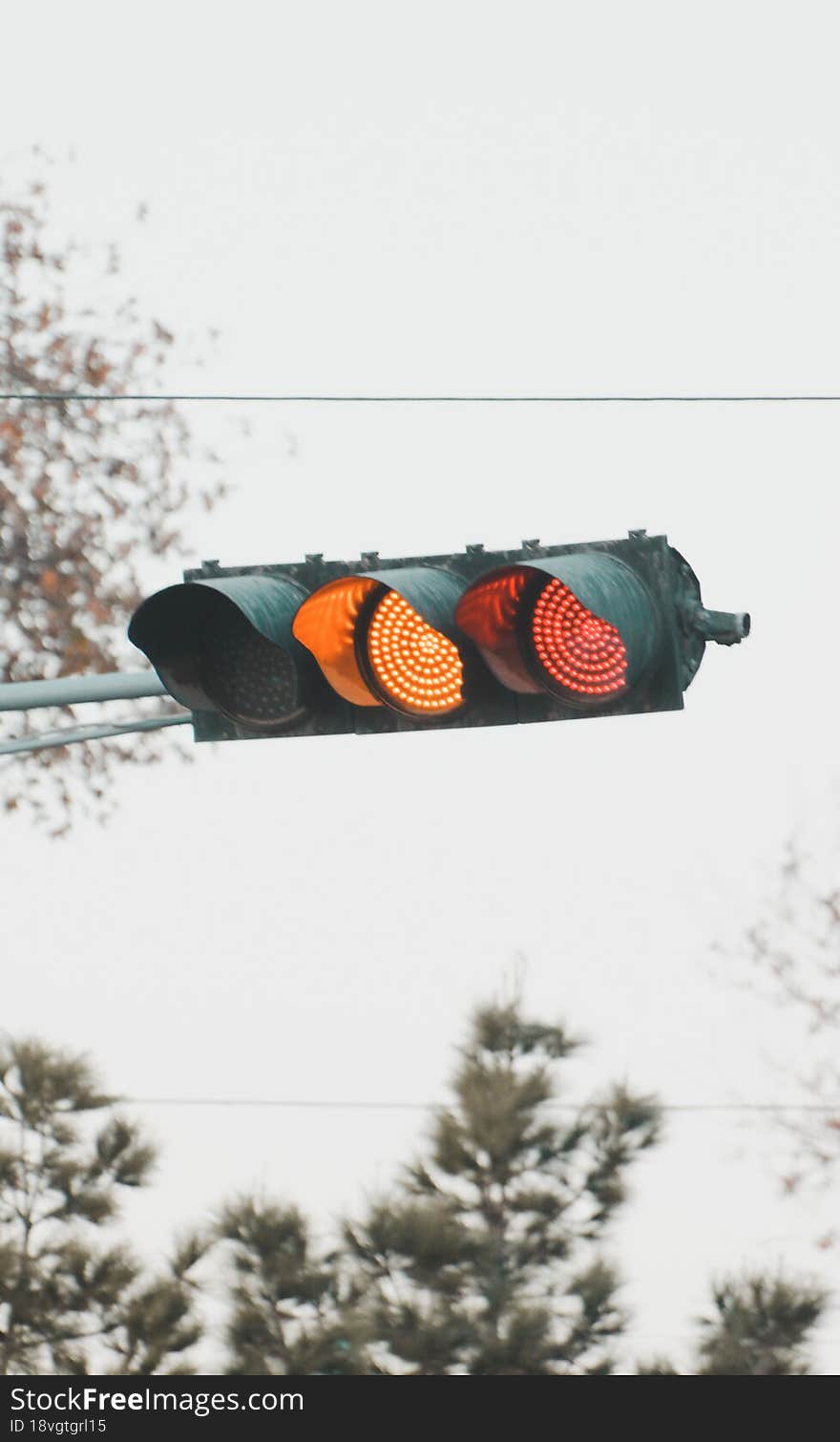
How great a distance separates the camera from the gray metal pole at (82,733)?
586 centimetres

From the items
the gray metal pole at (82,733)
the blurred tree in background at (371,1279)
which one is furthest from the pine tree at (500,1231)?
the gray metal pole at (82,733)

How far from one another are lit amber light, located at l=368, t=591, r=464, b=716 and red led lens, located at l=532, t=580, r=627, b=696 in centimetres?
20

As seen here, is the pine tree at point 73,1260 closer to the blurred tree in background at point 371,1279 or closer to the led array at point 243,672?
the blurred tree in background at point 371,1279

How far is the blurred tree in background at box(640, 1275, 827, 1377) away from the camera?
20078 mm

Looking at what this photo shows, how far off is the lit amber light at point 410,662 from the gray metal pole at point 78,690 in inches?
41.3

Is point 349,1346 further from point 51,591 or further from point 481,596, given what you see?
point 481,596

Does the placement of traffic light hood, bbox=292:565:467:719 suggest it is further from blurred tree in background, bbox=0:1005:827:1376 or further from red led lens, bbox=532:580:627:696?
blurred tree in background, bbox=0:1005:827:1376

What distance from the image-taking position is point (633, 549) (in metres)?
3.92

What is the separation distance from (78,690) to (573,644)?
1.77 metres

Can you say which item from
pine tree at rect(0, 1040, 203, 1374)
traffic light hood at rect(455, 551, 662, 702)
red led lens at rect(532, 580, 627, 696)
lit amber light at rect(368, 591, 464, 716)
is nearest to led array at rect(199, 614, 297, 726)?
lit amber light at rect(368, 591, 464, 716)
